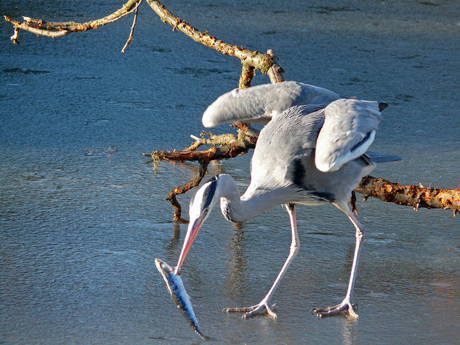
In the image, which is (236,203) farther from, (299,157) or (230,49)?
(230,49)

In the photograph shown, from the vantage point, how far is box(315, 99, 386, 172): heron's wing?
11.7 feet

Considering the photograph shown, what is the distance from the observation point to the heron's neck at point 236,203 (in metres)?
3.44

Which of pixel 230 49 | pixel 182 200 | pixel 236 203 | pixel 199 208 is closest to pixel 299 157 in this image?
pixel 236 203

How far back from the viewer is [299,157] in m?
3.75

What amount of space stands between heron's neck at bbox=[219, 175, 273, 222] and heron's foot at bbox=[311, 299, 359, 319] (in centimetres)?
59

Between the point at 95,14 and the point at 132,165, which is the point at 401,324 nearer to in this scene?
the point at 132,165

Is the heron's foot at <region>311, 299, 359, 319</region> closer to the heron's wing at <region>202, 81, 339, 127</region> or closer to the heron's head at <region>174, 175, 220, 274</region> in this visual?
the heron's head at <region>174, 175, 220, 274</region>

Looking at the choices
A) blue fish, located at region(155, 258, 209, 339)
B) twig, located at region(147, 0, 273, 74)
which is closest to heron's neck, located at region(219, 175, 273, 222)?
blue fish, located at region(155, 258, 209, 339)

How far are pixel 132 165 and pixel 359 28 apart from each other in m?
5.16

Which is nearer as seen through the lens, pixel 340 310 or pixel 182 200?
pixel 340 310

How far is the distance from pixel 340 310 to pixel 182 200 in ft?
6.01

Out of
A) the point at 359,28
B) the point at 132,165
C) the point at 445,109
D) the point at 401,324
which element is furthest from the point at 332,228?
the point at 359,28

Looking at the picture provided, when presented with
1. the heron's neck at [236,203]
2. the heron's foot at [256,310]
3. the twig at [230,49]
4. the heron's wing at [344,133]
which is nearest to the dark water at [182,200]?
the heron's foot at [256,310]

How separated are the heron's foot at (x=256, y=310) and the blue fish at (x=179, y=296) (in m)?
0.40
